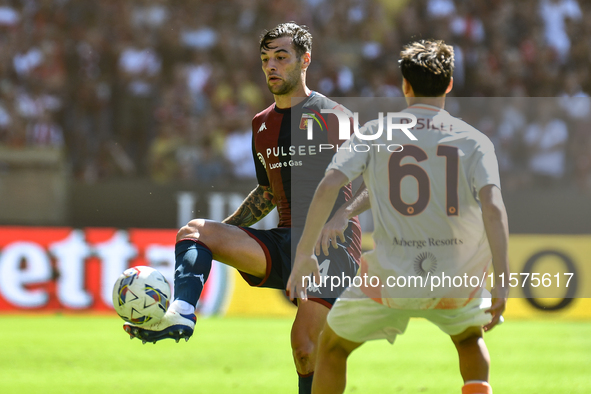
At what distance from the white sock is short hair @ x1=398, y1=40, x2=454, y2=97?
1.66m

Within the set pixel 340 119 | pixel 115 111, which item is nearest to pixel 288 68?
pixel 340 119

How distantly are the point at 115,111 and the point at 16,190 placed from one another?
222 centimetres

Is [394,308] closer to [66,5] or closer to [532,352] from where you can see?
[532,352]

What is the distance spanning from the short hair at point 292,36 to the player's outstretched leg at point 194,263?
118cm

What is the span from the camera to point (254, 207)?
5.13 meters

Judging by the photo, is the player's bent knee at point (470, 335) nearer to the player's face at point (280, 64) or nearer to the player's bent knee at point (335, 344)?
the player's bent knee at point (335, 344)

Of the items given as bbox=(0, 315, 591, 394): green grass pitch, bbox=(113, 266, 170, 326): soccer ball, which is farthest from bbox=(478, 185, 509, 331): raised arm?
bbox=(0, 315, 591, 394): green grass pitch

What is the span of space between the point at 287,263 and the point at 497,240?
5.60ft

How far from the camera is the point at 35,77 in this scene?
13.0 metres

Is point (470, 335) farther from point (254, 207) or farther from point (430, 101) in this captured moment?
point (254, 207)

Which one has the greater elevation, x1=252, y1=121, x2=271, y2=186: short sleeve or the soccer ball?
x1=252, y1=121, x2=271, y2=186: short sleeve

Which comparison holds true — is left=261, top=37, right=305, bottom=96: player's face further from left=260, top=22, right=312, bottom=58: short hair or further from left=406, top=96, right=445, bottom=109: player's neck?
left=406, top=96, right=445, bottom=109: player's neck

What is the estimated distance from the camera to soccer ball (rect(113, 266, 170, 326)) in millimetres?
4105

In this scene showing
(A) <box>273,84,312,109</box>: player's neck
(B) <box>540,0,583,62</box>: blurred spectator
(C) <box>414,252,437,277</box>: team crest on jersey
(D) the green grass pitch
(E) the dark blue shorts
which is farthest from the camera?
(B) <box>540,0,583,62</box>: blurred spectator
